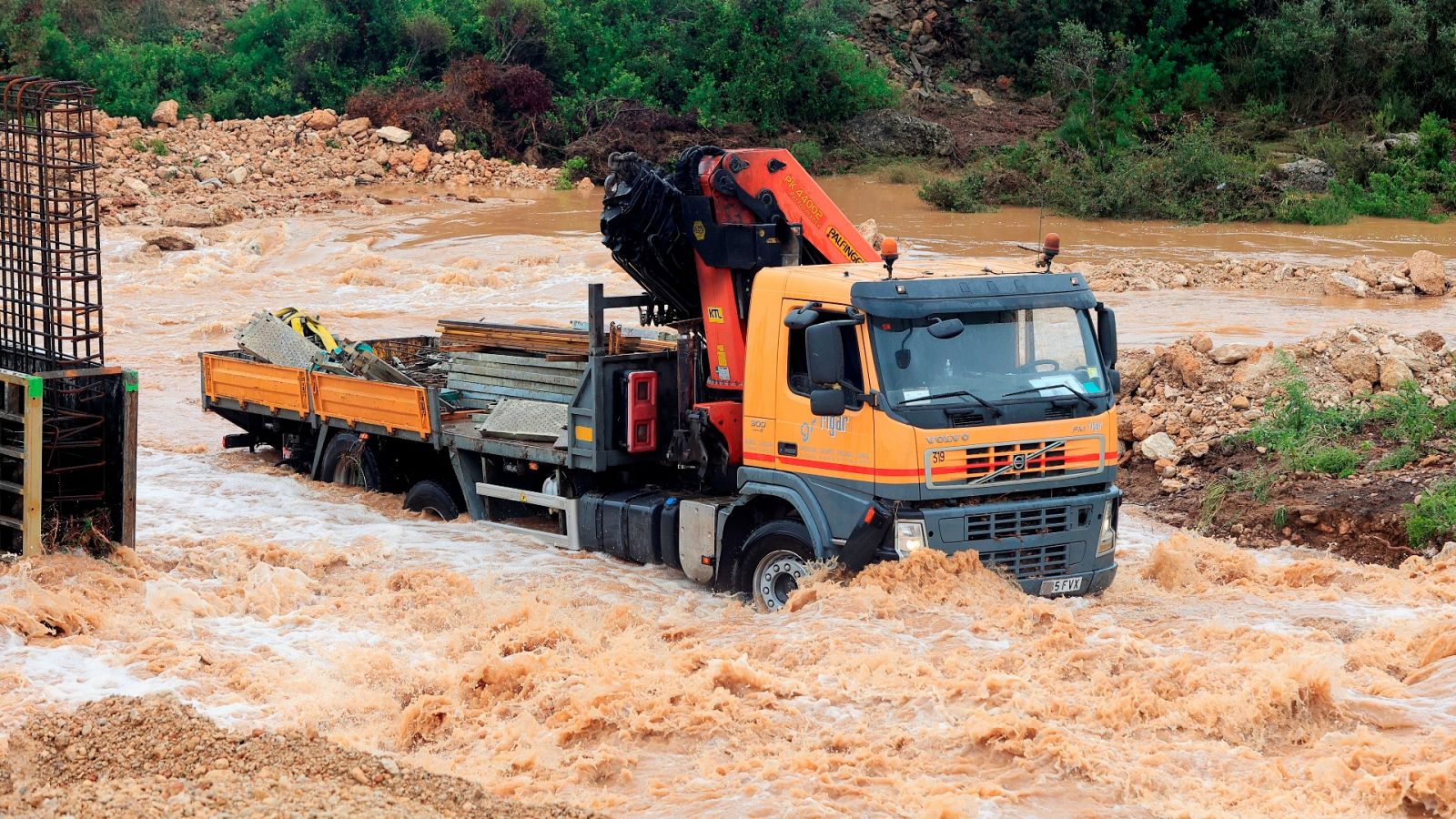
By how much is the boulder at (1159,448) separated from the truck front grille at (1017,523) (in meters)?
6.04

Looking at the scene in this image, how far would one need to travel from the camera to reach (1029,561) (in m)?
9.17

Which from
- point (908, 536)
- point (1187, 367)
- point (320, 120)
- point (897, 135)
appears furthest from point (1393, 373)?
point (320, 120)

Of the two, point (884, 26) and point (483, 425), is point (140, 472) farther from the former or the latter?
point (884, 26)

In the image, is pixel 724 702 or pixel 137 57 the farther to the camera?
pixel 137 57

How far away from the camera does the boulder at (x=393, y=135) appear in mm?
41594

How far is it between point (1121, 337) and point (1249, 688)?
44.3 ft

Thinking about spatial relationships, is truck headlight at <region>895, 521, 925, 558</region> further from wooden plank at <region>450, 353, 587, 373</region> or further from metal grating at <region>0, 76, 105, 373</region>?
metal grating at <region>0, 76, 105, 373</region>

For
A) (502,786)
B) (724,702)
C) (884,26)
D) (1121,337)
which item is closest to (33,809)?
(502,786)

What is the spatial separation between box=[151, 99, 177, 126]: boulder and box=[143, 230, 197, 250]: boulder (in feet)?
40.8

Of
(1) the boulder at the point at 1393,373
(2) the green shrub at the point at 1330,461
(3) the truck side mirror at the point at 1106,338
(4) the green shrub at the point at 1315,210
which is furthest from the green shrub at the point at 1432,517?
(4) the green shrub at the point at 1315,210

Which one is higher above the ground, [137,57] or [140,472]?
[137,57]

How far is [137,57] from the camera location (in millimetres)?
45594

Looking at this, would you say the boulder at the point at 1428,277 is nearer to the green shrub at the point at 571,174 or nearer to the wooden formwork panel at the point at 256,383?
the wooden formwork panel at the point at 256,383

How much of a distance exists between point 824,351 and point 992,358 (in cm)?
110
